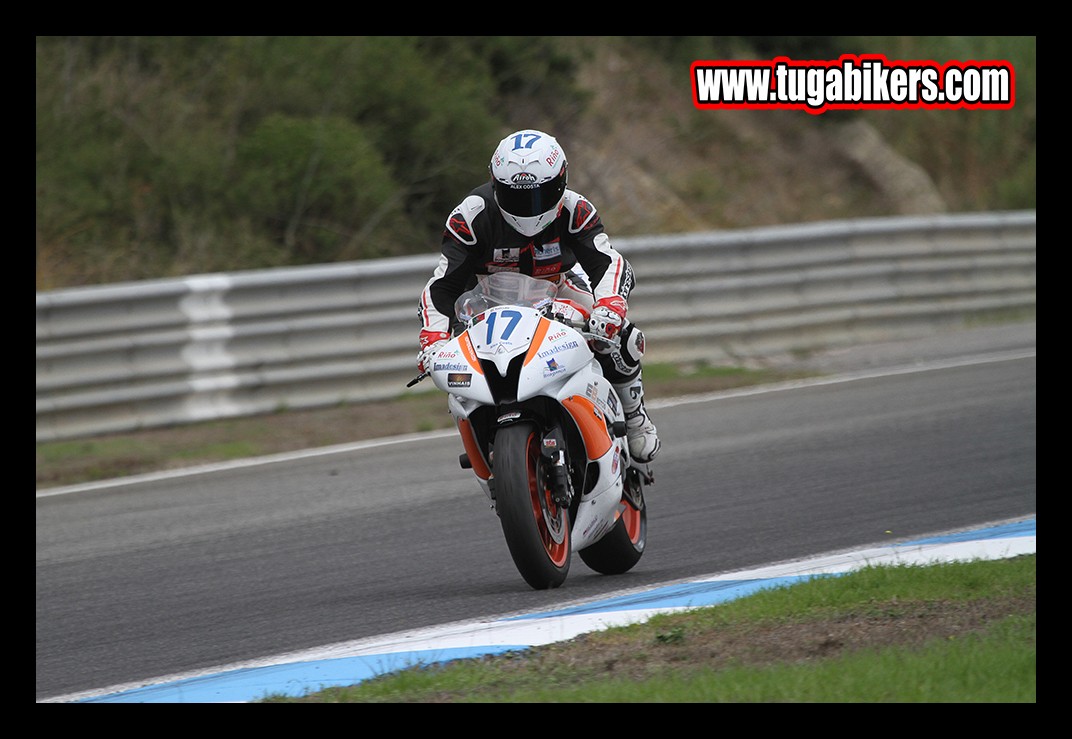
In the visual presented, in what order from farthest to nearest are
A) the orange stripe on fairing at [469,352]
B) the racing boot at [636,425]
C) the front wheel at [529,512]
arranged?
the racing boot at [636,425] → the orange stripe on fairing at [469,352] → the front wheel at [529,512]

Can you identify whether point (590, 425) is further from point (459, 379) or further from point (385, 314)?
point (385, 314)

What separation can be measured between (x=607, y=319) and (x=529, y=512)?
0.98 m

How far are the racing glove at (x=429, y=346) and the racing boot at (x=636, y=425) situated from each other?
0.97m

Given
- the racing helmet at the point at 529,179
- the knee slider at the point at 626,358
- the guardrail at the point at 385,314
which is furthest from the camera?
the guardrail at the point at 385,314

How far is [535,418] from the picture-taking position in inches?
244

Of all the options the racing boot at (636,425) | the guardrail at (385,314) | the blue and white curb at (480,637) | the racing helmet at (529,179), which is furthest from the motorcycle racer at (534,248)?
the guardrail at (385,314)

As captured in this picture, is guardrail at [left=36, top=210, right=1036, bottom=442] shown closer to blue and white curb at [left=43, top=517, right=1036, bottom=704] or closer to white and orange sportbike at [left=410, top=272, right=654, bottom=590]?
white and orange sportbike at [left=410, top=272, right=654, bottom=590]

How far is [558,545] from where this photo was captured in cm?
640

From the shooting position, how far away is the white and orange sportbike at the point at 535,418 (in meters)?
6.03

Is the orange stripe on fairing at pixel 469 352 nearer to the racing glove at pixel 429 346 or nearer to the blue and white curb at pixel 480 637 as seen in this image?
the racing glove at pixel 429 346

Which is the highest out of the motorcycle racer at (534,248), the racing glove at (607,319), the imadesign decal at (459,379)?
the motorcycle racer at (534,248)

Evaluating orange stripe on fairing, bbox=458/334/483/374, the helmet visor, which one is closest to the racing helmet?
the helmet visor

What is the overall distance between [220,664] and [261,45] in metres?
13.1

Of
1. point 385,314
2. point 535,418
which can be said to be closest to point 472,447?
point 535,418
